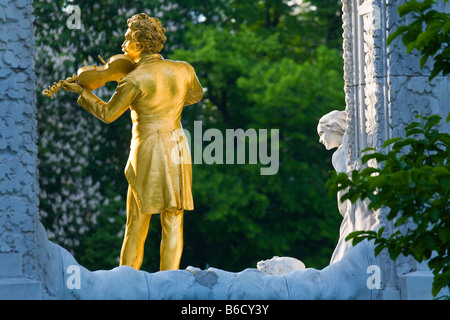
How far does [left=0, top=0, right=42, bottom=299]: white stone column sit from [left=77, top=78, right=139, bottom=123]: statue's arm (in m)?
0.92

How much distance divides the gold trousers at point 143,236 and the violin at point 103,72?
1.02m

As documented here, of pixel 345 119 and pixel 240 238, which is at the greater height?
pixel 345 119

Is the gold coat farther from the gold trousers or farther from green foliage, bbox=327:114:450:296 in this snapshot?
green foliage, bbox=327:114:450:296

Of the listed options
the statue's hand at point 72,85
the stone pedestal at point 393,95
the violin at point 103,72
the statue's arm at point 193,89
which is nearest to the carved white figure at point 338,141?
the stone pedestal at point 393,95

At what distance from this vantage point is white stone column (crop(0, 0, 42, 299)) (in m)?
8.36

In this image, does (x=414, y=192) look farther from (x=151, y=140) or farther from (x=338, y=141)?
(x=338, y=141)

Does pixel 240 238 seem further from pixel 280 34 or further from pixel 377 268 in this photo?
pixel 377 268

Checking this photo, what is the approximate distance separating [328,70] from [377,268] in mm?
12275

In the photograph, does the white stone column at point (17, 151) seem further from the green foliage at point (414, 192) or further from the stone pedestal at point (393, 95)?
the green foliage at point (414, 192)

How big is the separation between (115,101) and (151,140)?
0.47 m

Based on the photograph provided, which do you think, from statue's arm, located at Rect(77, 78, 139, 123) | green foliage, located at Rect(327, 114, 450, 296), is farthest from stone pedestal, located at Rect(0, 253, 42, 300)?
green foliage, located at Rect(327, 114, 450, 296)

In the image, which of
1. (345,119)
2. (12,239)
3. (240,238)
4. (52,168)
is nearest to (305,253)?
(240,238)

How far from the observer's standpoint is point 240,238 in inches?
808

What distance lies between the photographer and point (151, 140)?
30.9 ft
